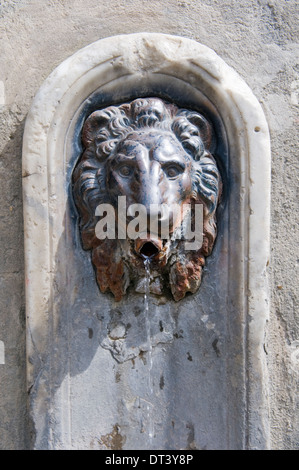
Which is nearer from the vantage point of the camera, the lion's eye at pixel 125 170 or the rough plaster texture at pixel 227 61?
the lion's eye at pixel 125 170

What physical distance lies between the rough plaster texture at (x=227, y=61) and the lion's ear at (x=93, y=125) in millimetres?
216

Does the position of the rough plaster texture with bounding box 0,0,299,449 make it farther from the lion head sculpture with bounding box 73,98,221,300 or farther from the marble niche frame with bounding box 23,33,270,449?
the lion head sculpture with bounding box 73,98,221,300

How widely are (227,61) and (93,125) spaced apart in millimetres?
497

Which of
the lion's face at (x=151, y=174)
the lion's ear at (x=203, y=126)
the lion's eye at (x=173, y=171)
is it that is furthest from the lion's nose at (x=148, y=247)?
the lion's ear at (x=203, y=126)

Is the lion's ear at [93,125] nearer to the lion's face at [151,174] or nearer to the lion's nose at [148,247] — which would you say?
the lion's face at [151,174]

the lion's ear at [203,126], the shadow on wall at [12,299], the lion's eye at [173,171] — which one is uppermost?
the lion's ear at [203,126]

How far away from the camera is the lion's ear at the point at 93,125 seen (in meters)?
1.70

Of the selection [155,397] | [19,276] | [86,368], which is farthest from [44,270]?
[155,397]

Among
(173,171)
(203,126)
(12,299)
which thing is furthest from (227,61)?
(12,299)

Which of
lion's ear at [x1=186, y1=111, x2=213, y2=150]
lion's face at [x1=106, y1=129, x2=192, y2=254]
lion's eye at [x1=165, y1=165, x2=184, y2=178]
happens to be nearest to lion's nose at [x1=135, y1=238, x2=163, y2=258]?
lion's face at [x1=106, y1=129, x2=192, y2=254]

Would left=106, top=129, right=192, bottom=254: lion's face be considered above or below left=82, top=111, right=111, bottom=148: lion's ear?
below

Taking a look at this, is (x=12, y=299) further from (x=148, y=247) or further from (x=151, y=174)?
(x=151, y=174)

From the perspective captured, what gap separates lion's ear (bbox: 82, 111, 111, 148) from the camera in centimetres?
170

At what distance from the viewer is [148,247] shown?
5.13 feet
